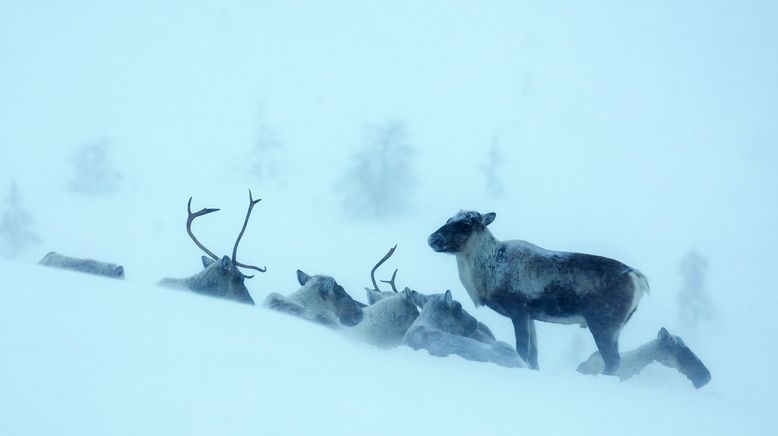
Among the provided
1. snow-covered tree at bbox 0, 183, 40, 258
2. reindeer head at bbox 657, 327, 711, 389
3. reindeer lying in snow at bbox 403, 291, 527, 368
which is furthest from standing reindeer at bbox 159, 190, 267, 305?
snow-covered tree at bbox 0, 183, 40, 258

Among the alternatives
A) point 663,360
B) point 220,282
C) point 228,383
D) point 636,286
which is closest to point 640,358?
point 663,360

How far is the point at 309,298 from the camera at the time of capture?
15.3 feet

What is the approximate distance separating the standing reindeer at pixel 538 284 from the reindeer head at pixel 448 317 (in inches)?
6.7

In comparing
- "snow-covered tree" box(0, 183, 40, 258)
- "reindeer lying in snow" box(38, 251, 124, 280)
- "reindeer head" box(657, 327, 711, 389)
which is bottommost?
"snow-covered tree" box(0, 183, 40, 258)

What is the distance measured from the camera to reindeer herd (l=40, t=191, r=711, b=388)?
143 inches

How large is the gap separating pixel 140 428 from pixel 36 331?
2.00ft

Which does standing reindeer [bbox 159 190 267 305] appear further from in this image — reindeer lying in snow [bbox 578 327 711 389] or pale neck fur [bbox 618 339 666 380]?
pale neck fur [bbox 618 339 666 380]

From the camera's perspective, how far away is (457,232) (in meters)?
4.07

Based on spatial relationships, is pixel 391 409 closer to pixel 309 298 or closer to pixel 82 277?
pixel 82 277

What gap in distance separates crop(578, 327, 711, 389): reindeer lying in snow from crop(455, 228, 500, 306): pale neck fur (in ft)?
2.67

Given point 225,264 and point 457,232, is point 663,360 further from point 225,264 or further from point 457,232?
point 225,264

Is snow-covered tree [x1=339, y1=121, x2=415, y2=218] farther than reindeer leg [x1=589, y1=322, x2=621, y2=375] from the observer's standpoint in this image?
Yes

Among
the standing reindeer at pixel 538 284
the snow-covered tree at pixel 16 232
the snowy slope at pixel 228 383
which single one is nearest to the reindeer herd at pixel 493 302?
the standing reindeer at pixel 538 284

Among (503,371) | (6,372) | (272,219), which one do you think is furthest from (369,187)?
(6,372)
